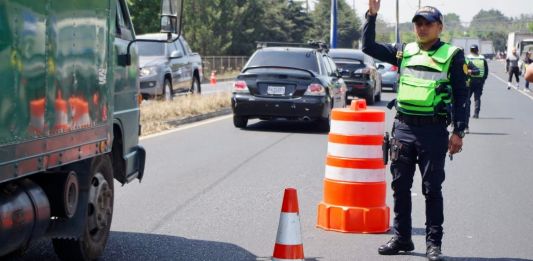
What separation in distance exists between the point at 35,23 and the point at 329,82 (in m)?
13.0

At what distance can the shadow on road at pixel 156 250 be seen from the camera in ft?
22.5

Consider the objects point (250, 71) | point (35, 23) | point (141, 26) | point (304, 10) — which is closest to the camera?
point (35, 23)

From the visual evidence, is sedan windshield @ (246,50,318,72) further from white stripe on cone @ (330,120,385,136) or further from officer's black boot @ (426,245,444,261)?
officer's black boot @ (426,245,444,261)

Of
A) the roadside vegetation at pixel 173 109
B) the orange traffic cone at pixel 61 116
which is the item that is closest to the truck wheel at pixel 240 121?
the roadside vegetation at pixel 173 109

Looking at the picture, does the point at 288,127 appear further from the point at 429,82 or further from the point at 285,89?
the point at 429,82

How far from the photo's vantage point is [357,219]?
26.1ft

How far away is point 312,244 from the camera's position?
746 centimetres

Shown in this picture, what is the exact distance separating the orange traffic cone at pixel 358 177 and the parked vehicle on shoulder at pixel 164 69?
11.9 metres

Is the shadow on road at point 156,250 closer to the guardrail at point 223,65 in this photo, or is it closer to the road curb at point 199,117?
the road curb at point 199,117

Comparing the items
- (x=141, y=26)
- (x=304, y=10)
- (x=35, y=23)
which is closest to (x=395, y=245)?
(x=35, y=23)

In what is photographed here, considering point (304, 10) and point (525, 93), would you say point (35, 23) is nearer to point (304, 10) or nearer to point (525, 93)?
point (525, 93)

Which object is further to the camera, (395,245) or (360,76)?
(360,76)

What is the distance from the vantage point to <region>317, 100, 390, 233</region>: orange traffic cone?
7969 mm

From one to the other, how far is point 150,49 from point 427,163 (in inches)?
670
